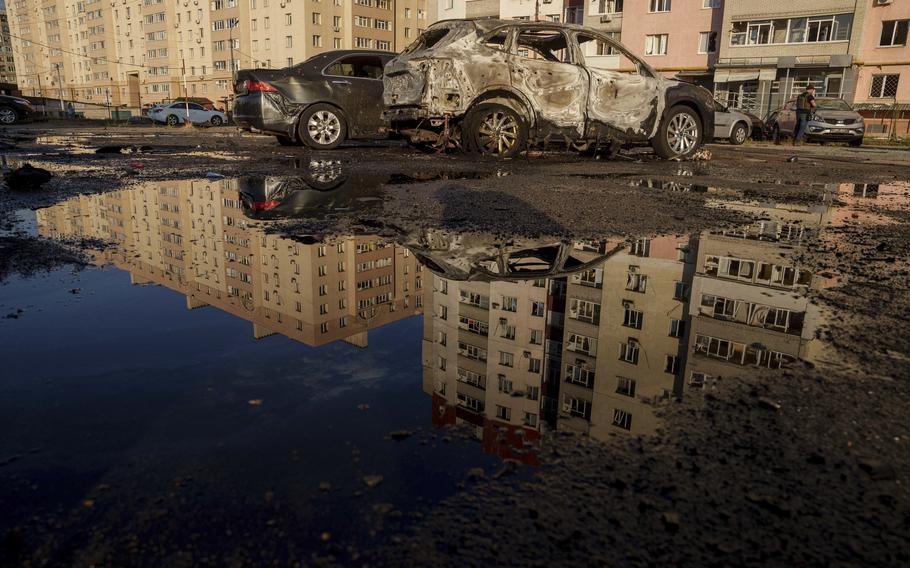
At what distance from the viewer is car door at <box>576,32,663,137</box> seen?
974 centimetres

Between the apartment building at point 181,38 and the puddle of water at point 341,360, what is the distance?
51468 mm

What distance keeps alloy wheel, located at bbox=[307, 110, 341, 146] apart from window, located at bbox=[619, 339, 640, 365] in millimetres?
10160

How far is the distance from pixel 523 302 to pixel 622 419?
40.5 inches

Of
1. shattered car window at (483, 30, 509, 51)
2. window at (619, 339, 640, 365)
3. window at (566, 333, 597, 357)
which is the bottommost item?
window at (619, 339, 640, 365)

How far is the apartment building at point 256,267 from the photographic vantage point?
2578 mm

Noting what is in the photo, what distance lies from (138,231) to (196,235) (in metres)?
0.42

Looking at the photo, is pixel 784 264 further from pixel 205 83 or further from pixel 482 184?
pixel 205 83

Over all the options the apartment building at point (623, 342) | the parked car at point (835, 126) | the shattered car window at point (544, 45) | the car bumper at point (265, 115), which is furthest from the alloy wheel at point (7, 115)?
the apartment building at point (623, 342)

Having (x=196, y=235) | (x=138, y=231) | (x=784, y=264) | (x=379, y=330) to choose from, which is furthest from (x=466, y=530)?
(x=138, y=231)

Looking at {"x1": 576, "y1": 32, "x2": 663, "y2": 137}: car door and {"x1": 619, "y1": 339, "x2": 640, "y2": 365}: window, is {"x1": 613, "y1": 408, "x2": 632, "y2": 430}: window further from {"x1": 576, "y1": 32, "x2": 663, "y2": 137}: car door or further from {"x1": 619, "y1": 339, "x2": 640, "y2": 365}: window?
{"x1": 576, "y1": 32, "x2": 663, "y2": 137}: car door

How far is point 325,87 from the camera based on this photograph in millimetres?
11227

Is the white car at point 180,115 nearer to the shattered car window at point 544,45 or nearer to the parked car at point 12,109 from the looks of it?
the parked car at point 12,109

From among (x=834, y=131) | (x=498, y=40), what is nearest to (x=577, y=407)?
(x=498, y=40)

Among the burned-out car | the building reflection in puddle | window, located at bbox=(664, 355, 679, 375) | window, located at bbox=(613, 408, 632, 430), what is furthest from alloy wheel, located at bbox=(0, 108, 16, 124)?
window, located at bbox=(613, 408, 632, 430)
